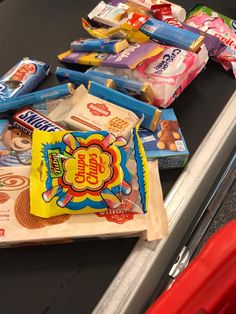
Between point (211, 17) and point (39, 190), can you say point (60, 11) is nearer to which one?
point (211, 17)

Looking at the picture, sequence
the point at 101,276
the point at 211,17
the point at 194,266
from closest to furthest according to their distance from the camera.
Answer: the point at 194,266 < the point at 101,276 < the point at 211,17

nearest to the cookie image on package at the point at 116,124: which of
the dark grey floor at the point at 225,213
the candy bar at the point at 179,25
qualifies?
the candy bar at the point at 179,25

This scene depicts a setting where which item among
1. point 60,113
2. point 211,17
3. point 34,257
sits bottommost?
point 34,257

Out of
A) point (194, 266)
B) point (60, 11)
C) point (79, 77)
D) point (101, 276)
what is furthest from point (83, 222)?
point (60, 11)

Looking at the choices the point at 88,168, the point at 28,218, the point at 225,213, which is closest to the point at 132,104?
the point at 88,168

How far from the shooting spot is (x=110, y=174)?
66 centimetres

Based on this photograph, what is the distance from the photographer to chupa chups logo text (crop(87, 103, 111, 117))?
0.77m

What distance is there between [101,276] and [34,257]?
108 mm

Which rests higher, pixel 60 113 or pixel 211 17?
pixel 211 17

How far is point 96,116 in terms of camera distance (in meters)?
0.76

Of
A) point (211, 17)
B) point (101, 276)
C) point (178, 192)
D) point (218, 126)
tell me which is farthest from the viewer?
point (211, 17)

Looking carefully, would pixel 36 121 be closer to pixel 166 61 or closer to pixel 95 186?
pixel 95 186

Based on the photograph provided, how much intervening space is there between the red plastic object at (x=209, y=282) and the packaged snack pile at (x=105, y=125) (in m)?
0.16

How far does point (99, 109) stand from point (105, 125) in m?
0.04
